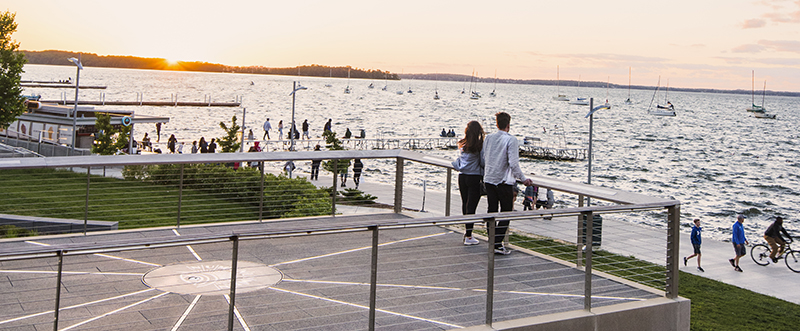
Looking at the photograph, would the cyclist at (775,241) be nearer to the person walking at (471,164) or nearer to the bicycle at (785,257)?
the bicycle at (785,257)

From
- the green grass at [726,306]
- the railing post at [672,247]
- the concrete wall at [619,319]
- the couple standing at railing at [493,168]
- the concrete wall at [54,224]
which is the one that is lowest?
the green grass at [726,306]

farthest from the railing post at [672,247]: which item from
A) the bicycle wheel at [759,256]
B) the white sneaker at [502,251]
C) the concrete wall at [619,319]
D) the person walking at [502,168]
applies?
the bicycle wheel at [759,256]

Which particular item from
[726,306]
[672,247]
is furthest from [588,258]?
[726,306]

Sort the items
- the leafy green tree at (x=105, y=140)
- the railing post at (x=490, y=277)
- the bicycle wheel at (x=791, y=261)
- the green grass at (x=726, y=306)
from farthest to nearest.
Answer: the leafy green tree at (x=105, y=140) → the bicycle wheel at (x=791, y=261) → the green grass at (x=726, y=306) → the railing post at (x=490, y=277)

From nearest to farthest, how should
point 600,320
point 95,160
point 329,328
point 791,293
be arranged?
point 329,328
point 600,320
point 95,160
point 791,293

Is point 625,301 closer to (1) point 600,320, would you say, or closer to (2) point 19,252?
(1) point 600,320

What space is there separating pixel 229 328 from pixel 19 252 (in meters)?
1.54

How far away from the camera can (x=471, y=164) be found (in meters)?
8.31

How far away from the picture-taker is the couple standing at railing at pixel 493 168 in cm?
755

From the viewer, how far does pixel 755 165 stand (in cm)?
8231

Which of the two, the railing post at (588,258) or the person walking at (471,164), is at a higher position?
the person walking at (471,164)

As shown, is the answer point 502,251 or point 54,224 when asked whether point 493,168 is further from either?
point 54,224

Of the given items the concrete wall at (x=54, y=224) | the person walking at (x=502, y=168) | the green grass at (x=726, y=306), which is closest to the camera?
the person walking at (x=502, y=168)

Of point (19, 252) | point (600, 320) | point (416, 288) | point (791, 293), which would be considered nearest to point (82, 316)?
point (19, 252)
